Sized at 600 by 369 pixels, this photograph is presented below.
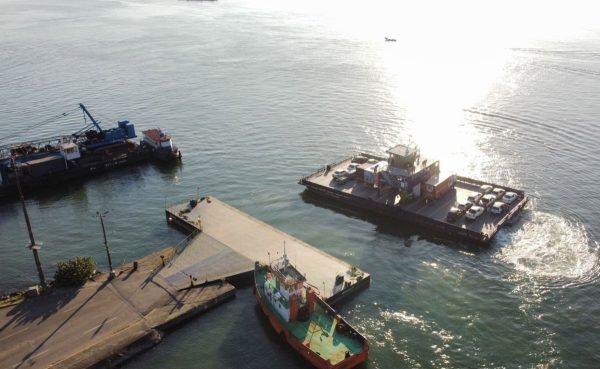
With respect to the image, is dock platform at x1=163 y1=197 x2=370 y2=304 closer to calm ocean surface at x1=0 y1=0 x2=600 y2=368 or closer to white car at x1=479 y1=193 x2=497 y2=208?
calm ocean surface at x1=0 y1=0 x2=600 y2=368

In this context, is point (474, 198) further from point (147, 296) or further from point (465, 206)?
point (147, 296)

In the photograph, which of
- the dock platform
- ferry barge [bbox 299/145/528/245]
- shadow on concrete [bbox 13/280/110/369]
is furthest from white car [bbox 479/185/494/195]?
shadow on concrete [bbox 13/280/110/369]

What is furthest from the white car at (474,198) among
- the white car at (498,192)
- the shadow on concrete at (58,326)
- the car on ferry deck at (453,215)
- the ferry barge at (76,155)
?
the ferry barge at (76,155)

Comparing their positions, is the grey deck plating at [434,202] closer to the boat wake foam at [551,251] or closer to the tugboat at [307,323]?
the boat wake foam at [551,251]

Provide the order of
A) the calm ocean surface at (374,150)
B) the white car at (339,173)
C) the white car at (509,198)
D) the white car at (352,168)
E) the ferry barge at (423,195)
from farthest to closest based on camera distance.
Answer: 1. the white car at (352,168)
2. the white car at (339,173)
3. the white car at (509,198)
4. the ferry barge at (423,195)
5. the calm ocean surface at (374,150)

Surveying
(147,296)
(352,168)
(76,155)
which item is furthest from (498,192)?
(76,155)

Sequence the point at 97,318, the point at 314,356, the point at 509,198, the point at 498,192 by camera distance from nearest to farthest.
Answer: the point at 314,356 → the point at 97,318 → the point at 509,198 → the point at 498,192

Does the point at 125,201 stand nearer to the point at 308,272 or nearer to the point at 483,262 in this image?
the point at 308,272
